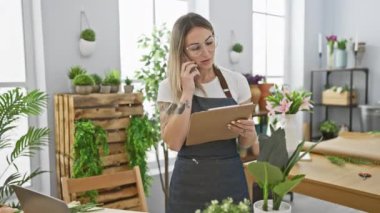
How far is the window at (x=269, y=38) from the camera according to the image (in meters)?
4.40

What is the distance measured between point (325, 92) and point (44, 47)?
3.58 meters

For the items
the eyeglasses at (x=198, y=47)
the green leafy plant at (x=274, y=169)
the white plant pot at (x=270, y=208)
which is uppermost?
the eyeglasses at (x=198, y=47)

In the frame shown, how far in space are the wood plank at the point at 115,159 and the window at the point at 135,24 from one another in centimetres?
78

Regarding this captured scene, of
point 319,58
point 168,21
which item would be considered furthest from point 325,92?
point 168,21

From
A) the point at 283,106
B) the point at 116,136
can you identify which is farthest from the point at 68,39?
the point at 283,106

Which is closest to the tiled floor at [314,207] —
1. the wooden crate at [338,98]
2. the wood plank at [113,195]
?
the wooden crate at [338,98]

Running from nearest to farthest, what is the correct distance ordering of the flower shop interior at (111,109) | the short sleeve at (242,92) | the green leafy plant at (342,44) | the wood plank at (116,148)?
the short sleeve at (242,92) < the flower shop interior at (111,109) < the wood plank at (116,148) < the green leafy plant at (342,44)

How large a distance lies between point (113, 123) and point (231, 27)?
199 centimetres

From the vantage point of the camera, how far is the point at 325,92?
15.1 ft

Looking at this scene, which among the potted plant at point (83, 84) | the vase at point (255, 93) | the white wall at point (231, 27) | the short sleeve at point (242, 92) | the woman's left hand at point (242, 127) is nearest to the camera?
the woman's left hand at point (242, 127)

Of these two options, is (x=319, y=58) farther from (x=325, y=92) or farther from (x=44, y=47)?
(x=44, y=47)

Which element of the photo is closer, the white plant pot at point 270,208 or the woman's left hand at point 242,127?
the white plant pot at point 270,208

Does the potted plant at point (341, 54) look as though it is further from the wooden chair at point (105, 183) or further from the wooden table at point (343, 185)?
the wooden chair at point (105, 183)

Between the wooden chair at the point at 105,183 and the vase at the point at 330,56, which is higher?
the vase at the point at 330,56
